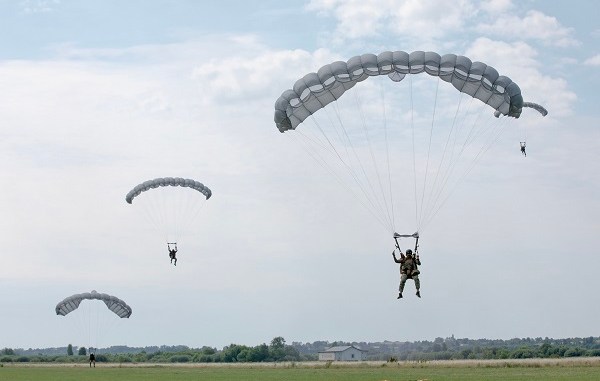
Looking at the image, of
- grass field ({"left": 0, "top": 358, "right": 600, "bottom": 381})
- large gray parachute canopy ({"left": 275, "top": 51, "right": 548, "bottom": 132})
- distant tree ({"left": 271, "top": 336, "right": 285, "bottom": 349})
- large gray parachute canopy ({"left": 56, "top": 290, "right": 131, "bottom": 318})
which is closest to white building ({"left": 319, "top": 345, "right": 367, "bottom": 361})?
distant tree ({"left": 271, "top": 336, "right": 285, "bottom": 349})

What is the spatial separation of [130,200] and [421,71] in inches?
810

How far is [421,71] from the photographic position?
25750mm

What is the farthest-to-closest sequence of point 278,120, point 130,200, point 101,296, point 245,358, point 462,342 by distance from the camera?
point 462,342 < point 245,358 < point 101,296 < point 130,200 < point 278,120

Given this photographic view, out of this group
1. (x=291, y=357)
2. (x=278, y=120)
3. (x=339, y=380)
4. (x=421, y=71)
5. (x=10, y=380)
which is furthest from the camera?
(x=291, y=357)

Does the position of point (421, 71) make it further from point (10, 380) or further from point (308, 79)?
point (10, 380)

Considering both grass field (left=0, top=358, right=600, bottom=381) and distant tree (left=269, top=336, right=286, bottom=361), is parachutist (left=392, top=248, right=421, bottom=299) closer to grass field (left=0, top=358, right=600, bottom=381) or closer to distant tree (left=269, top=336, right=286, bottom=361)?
grass field (left=0, top=358, right=600, bottom=381)

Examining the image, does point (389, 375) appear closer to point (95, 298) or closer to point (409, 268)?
point (409, 268)

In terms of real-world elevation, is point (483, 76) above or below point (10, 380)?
above

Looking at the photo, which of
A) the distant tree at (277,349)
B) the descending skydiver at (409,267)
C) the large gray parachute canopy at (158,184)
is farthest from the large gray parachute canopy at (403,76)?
the distant tree at (277,349)

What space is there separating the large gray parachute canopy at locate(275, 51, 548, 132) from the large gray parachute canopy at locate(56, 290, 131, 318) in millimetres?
29128

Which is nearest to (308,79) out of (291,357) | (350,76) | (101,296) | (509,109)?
(350,76)

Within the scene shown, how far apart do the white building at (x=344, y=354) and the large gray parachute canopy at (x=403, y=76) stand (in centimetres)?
9776

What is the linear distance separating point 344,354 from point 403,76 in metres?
102

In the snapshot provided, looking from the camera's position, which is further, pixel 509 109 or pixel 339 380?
pixel 339 380
